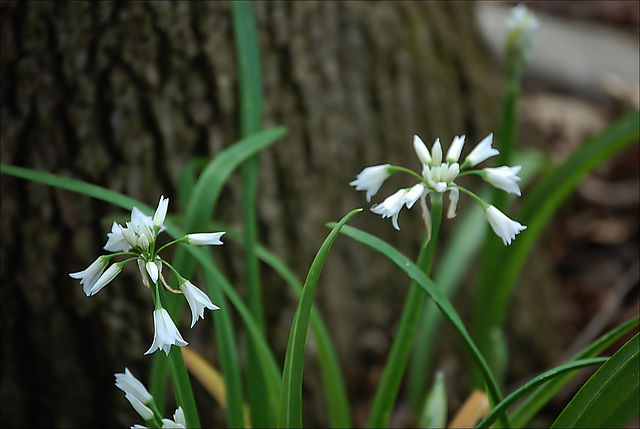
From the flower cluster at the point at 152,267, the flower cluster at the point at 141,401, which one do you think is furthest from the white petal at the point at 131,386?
the flower cluster at the point at 152,267

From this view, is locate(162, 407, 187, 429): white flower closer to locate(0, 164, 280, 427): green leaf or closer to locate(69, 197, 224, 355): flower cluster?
locate(69, 197, 224, 355): flower cluster

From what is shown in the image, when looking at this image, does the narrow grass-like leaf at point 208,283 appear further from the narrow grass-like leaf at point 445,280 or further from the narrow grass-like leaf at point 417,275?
the narrow grass-like leaf at point 445,280

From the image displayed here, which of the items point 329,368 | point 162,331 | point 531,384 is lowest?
point 329,368

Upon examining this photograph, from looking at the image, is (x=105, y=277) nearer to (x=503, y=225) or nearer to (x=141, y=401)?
(x=141, y=401)

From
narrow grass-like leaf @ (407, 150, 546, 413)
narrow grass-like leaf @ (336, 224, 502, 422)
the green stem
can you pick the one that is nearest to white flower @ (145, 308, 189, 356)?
narrow grass-like leaf @ (336, 224, 502, 422)

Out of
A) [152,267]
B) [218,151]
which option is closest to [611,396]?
[152,267]

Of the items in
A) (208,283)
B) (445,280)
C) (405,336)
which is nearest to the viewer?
(405,336)

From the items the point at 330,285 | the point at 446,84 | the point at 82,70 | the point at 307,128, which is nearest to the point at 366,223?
the point at 330,285
